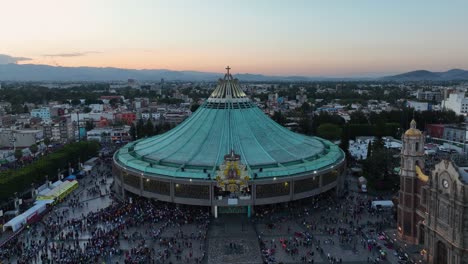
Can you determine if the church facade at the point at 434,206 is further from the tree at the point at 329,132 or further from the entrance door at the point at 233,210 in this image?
the tree at the point at 329,132

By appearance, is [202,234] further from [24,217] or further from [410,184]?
[410,184]

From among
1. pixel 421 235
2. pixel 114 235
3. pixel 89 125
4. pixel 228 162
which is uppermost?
pixel 228 162

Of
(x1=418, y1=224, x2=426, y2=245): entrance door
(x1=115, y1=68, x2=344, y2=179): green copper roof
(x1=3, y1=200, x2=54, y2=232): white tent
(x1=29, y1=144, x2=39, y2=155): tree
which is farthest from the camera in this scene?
(x1=29, y1=144, x2=39, y2=155): tree

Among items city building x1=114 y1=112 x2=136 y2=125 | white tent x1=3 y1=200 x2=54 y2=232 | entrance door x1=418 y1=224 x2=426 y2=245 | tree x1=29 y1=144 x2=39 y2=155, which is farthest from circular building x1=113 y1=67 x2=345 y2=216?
city building x1=114 y1=112 x2=136 y2=125

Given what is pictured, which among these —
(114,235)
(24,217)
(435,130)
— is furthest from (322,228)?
(435,130)

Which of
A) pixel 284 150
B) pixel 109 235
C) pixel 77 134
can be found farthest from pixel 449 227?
pixel 77 134

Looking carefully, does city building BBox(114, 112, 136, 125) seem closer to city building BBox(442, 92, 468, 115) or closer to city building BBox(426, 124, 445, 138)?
city building BBox(426, 124, 445, 138)
